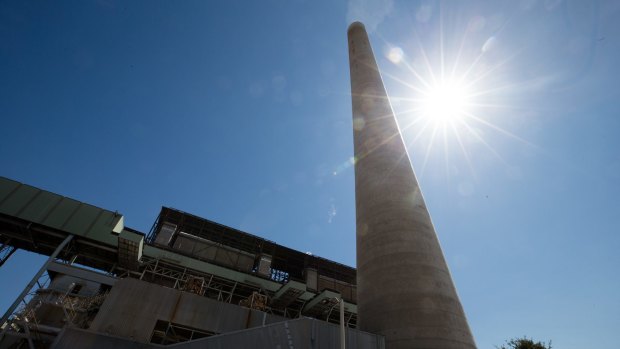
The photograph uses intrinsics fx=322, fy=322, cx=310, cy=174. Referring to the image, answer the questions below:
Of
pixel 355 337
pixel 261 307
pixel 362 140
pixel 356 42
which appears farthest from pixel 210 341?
pixel 356 42

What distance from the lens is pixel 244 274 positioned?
33.5m

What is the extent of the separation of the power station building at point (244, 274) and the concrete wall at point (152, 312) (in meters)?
0.06

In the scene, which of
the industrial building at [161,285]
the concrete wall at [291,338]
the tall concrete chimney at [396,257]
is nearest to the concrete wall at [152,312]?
the industrial building at [161,285]

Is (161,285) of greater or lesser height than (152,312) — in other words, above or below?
above

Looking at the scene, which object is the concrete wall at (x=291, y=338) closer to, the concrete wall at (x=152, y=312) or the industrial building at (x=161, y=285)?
the industrial building at (x=161, y=285)

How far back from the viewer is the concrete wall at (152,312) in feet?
63.4

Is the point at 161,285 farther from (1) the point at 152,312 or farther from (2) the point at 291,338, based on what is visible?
(2) the point at 291,338

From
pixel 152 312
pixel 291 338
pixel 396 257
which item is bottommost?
pixel 291 338

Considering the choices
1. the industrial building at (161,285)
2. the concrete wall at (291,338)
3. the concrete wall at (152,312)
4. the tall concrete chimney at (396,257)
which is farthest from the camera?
the concrete wall at (152,312)

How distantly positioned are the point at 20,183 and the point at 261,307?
72.9ft

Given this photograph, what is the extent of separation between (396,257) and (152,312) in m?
16.2

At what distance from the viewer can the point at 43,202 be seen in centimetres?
2605

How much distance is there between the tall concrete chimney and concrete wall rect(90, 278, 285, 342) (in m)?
12.6

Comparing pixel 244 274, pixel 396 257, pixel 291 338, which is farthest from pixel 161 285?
pixel 396 257
